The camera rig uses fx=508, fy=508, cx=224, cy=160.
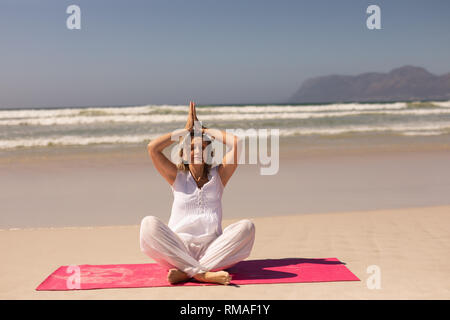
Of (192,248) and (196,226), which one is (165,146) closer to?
(196,226)

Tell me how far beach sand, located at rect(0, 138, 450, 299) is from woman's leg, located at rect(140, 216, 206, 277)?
0.23 meters

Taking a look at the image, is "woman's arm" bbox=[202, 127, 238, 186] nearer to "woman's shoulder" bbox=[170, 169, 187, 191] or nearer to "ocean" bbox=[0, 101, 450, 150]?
"woman's shoulder" bbox=[170, 169, 187, 191]

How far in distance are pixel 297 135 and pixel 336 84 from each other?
7960 cm

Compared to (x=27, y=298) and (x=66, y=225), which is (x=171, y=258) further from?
(x=66, y=225)

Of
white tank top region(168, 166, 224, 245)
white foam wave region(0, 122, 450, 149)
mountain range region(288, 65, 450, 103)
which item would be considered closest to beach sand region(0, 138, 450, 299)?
white tank top region(168, 166, 224, 245)

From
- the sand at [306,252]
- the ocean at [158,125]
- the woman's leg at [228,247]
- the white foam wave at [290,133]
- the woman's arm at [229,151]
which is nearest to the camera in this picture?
the sand at [306,252]

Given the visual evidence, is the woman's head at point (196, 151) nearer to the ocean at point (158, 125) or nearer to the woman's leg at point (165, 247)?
the woman's leg at point (165, 247)

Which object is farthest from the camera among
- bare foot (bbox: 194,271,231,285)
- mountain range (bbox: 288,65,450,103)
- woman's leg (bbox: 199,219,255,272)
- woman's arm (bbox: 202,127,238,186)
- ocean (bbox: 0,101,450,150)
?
mountain range (bbox: 288,65,450,103)

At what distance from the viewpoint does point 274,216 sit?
7117 mm

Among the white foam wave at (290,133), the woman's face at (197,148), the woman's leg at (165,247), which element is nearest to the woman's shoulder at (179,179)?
the woman's face at (197,148)

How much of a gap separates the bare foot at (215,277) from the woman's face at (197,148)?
961 mm

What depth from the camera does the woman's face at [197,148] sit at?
14.5ft

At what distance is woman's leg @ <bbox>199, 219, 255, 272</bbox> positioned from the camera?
13.8ft
